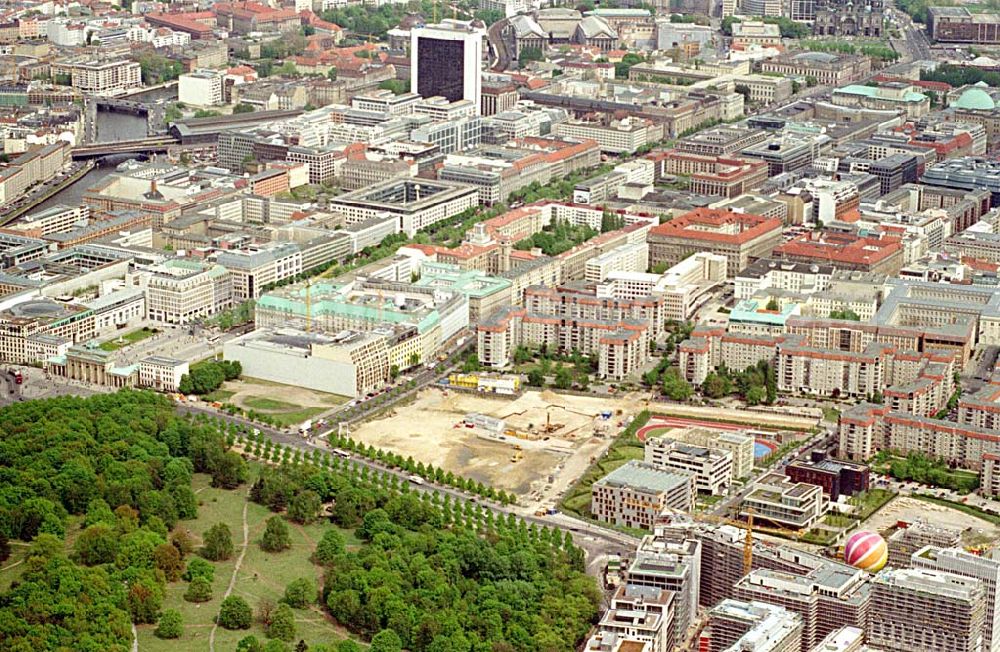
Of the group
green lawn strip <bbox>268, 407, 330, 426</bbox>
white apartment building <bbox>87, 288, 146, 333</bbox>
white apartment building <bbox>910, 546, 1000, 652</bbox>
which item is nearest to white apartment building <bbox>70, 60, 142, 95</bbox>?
white apartment building <bbox>87, 288, 146, 333</bbox>

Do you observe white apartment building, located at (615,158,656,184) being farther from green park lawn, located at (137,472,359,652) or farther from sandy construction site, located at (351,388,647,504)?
green park lawn, located at (137,472,359,652)

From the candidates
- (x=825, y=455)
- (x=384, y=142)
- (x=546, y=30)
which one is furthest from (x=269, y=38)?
(x=825, y=455)

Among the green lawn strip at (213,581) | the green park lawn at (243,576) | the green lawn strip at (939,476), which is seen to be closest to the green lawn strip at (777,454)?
the green lawn strip at (939,476)

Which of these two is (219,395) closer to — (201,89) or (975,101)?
(201,89)

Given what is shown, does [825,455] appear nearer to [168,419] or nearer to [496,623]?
[496,623]

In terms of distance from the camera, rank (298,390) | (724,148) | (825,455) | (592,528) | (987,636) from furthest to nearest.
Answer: (724,148)
(298,390)
(825,455)
(592,528)
(987,636)

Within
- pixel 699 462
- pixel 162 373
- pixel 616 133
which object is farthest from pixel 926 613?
pixel 616 133

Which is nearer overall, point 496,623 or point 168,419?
point 496,623
